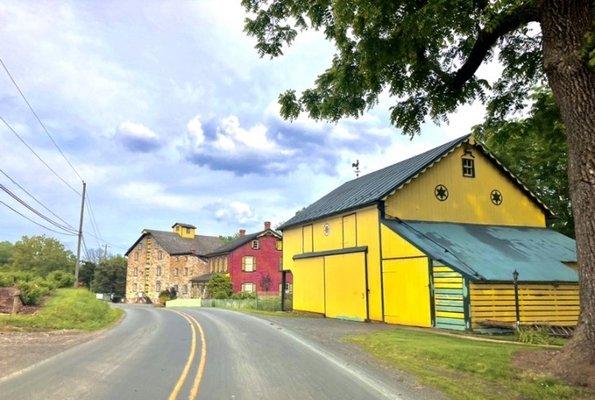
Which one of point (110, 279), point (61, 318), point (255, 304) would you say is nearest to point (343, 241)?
point (61, 318)

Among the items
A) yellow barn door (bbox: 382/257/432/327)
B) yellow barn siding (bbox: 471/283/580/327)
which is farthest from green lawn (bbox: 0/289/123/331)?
yellow barn siding (bbox: 471/283/580/327)

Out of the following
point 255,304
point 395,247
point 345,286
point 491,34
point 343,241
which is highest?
point 491,34

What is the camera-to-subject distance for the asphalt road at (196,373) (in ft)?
27.7

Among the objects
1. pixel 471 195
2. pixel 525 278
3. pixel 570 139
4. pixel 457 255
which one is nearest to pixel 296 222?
pixel 471 195

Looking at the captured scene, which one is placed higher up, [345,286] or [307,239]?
[307,239]

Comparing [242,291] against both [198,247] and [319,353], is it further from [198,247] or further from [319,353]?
[319,353]

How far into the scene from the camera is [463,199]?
27.3 m

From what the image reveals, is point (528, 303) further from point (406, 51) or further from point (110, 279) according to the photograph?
point (110, 279)

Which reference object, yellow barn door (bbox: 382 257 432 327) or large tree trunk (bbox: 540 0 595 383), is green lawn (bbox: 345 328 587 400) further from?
yellow barn door (bbox: 382 257 432 327)

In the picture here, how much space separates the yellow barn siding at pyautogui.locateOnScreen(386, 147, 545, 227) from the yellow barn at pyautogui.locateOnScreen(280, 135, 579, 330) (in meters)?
0.06

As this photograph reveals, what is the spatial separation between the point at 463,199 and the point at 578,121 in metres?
17.6

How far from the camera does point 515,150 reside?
121 ft

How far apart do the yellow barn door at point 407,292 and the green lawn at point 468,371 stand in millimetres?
6308

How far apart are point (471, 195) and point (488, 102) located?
40.0ft
